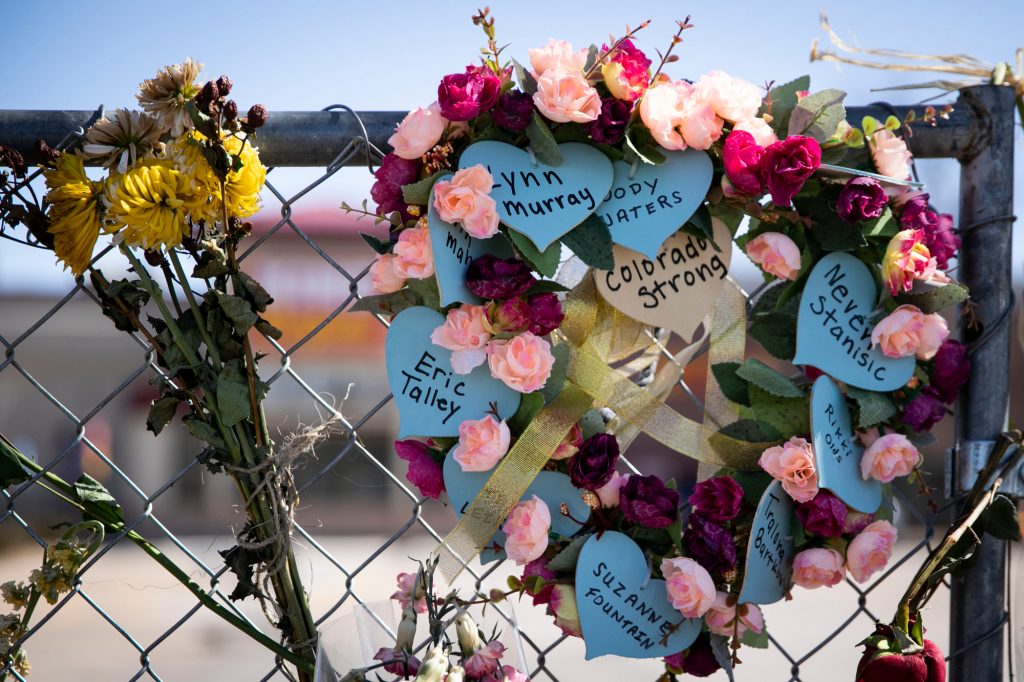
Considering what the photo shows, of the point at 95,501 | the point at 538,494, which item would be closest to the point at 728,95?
the point at 538,494

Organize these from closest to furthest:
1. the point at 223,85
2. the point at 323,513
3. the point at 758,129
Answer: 1. the point at 223,85
2. the point at 758,129
3. the point at 323,513

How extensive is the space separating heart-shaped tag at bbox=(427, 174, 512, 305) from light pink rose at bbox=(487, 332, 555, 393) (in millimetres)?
78

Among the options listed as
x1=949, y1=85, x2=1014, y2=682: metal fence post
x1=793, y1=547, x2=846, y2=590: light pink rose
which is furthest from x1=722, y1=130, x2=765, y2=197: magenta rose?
x1=793, y1=547, x2=846, y2=590: light pink rose

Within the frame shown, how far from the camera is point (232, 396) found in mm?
1105

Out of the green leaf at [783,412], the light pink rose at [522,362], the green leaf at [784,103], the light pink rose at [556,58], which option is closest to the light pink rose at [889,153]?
the green leaf at [784,103]

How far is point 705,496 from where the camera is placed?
1192mm

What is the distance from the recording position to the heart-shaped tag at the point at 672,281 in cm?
119

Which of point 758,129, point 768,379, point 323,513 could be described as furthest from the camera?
point 323,513

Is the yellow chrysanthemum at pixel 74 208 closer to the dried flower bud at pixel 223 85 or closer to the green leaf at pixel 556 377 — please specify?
the dried flower bud at pixel 223 85

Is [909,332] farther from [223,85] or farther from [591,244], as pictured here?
[223,85]

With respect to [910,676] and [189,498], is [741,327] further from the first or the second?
[189,498]

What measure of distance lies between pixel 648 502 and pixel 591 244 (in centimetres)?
35

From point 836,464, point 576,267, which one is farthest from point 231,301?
point 836,464

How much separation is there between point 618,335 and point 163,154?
66 cm
